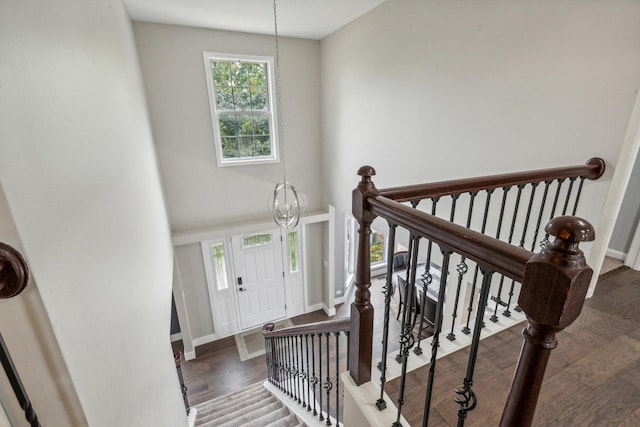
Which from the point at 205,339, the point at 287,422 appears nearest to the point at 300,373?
the point at 287,422

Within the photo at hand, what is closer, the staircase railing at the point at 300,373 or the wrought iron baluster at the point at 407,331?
the wrought iron baluster at the point at 407,331

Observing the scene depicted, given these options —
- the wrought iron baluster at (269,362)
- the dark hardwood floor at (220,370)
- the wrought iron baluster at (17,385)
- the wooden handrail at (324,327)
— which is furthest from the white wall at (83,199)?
the dark hardwood floor at (220,370)

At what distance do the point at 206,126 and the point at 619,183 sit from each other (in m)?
4.72

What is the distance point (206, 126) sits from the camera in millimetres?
4551

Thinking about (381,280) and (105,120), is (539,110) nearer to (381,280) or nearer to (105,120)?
(105,120)

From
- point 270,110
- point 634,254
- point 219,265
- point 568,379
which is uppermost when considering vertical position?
point 270,110

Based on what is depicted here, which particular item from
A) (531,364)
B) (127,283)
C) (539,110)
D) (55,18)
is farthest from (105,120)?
(539,110)

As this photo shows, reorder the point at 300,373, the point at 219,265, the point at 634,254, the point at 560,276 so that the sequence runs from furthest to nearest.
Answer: the point at 219,265 < the point at 300,373 < the point at 634,254 < the point at 560,276

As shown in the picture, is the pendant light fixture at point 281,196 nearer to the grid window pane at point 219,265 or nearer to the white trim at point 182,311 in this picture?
the grid window pane at point 219,265

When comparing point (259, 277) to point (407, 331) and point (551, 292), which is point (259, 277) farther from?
point (551, 292)

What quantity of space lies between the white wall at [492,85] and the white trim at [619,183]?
3cm

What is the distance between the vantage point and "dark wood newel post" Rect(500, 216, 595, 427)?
1.80ft

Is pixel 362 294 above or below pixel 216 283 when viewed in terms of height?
above

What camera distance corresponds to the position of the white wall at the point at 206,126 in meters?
4.11
